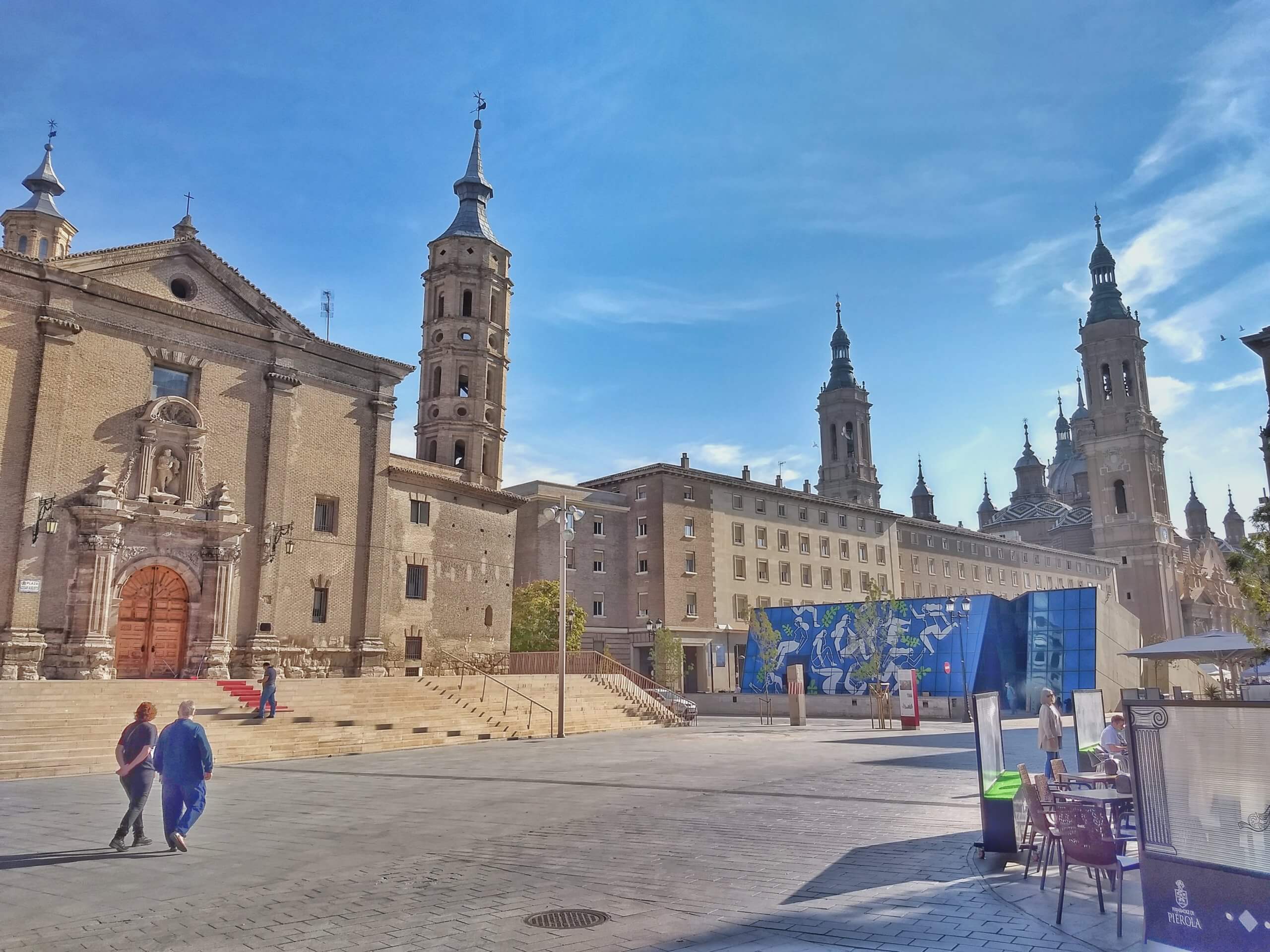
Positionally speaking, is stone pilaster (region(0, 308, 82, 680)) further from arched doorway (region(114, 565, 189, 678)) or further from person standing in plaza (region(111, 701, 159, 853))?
person standing in plaza (region(111, 701, 159, 853))

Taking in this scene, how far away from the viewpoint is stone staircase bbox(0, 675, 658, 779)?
763 inches

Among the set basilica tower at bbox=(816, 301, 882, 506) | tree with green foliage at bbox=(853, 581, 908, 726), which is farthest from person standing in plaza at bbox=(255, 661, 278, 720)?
basilica tower at bbox=(816, 301, 882, 506)

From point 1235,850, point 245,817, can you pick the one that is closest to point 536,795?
point 245,817

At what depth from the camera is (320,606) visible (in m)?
32.4

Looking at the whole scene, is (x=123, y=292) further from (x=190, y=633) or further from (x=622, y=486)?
(x=622, y=486)

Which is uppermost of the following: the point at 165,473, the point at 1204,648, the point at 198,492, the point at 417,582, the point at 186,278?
the point at 186,278

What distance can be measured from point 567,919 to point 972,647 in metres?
41.0

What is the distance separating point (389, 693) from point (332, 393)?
42.1ft

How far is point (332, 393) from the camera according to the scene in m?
34.5

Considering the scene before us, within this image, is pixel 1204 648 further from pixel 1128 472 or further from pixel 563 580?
pixel 1128 472

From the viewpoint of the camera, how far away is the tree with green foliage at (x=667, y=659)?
2095 inches

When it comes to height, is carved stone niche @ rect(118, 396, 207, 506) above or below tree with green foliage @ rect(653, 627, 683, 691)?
above

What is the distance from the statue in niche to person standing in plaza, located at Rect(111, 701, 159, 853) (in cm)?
2103

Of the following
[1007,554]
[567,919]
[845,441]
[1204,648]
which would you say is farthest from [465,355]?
[1007,554]
